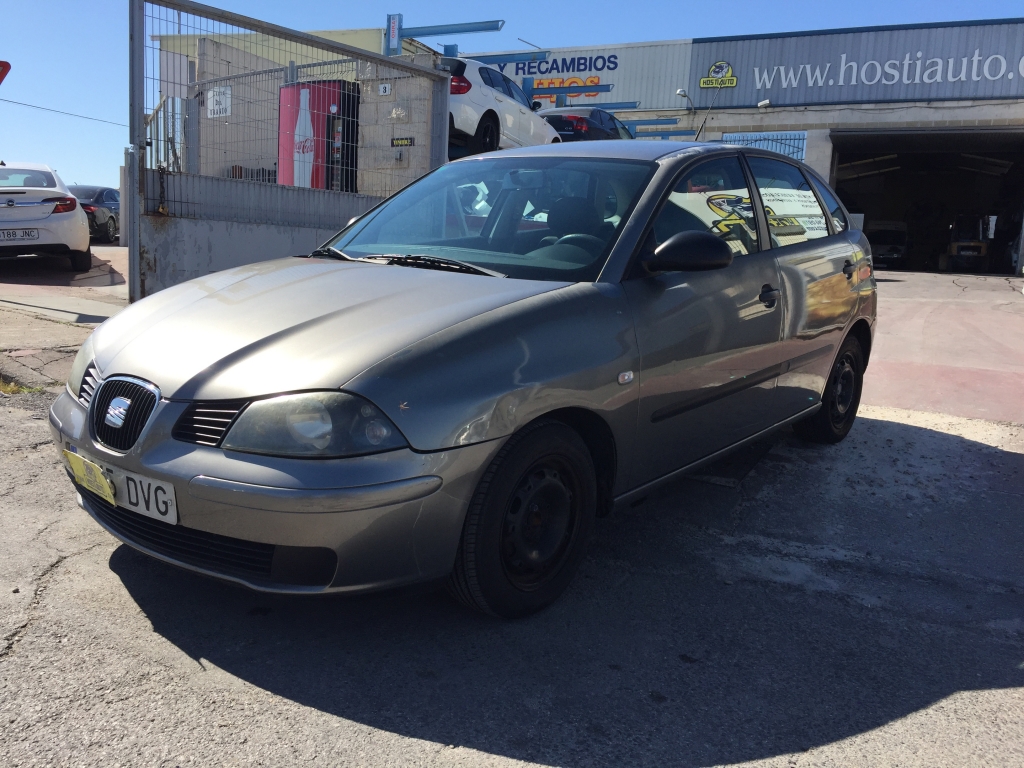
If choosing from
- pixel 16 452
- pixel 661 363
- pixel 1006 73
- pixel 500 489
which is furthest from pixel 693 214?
pixel 1006 73

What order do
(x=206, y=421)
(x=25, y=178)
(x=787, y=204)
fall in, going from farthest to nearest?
(x=25, y=178) → (x=787, y=204) → (x=206, y=421)

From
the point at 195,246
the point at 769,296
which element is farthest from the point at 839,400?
the point at 195,246

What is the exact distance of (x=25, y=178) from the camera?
35.4ft

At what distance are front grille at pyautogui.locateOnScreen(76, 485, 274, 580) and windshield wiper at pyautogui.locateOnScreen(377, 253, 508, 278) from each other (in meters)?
1.29

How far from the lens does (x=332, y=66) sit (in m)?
8.65

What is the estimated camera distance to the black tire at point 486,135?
12360mm

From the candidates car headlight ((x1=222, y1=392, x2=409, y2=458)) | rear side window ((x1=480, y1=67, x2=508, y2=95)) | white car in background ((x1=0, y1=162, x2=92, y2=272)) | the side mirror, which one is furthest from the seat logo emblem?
rear side window ((x1=480, y1=67, x2=508, y2=95))

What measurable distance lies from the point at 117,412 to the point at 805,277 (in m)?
3.20

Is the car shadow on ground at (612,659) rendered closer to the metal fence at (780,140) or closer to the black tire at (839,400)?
the black tire at (839,400)

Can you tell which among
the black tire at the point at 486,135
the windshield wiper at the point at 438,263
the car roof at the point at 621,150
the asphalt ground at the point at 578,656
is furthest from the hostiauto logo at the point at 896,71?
the windshield wiper at the point at 438,263

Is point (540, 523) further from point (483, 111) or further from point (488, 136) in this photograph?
point (488, 136)

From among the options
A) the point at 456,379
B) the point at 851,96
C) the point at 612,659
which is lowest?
the point at 612,659

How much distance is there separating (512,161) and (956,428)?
3542mm

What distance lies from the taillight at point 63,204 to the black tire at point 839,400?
→ 9244mm
